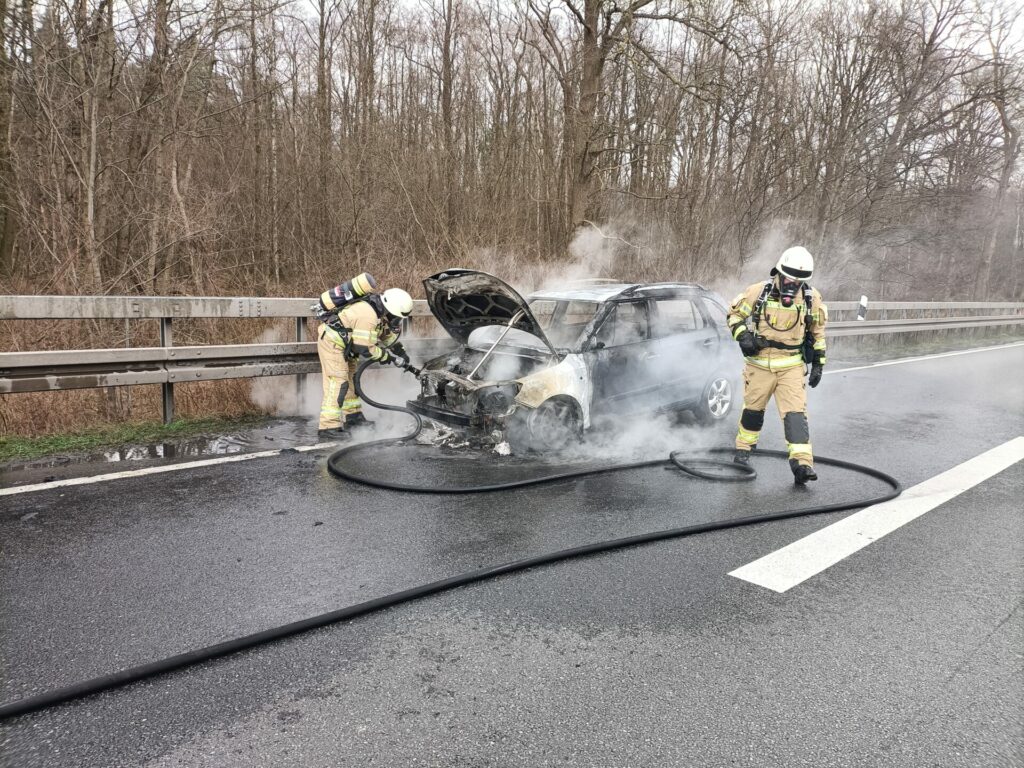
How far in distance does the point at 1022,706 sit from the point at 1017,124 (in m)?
31.8

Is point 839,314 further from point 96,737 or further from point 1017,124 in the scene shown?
point 1017,124

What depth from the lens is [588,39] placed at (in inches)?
555

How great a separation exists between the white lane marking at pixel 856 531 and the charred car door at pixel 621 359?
2229 millimetres

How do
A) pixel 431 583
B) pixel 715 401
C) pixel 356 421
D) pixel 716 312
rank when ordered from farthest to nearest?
1. pixel 716 312
2. pixel 715 401
3. pixel 356 421
4. pixel 431 583

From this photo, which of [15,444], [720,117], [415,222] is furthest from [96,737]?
[720,117]

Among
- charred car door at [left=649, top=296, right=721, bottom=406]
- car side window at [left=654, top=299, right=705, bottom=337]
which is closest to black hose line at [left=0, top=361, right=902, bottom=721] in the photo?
charred car door at [left=649, top=296, right=721, bottom=406]

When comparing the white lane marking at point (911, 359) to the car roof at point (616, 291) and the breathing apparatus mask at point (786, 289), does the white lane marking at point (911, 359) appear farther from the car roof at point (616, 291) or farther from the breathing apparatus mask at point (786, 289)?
the breathing apparatus mask at point (786, 289)

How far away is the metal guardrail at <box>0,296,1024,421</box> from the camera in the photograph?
5.19 meters

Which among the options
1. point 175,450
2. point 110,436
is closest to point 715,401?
point 175,450

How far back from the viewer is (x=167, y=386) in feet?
20.1

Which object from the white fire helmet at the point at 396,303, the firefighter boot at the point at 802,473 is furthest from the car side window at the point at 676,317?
the white fire helmet at the point at 396,303

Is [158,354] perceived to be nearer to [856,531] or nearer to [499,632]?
[499,632]

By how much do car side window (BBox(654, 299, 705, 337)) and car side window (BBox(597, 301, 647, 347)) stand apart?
216 millimetres

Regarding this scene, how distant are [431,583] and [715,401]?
15.3 ft
